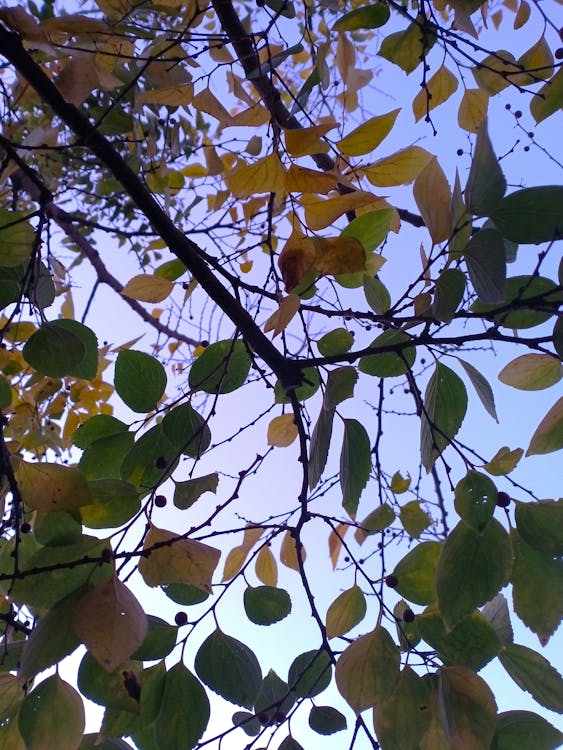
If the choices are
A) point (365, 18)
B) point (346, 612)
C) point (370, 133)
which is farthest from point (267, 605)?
point (365, 18)

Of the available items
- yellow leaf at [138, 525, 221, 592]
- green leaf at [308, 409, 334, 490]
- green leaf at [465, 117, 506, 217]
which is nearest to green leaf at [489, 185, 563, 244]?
green leaf at [465, 117, 506, 217]

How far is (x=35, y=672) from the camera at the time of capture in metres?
0.51

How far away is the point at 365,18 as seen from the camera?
77cm

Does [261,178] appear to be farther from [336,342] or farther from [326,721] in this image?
[326,721]

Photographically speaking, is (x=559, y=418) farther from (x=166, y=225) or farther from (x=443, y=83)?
(x=443, y=83)

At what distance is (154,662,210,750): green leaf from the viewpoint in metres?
0.59

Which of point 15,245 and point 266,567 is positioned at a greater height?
point 15,245

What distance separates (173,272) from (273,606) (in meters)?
0.46

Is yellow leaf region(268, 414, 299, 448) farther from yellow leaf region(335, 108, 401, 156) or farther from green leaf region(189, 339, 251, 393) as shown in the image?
yellow leaf region(335, 108, 401, 156)

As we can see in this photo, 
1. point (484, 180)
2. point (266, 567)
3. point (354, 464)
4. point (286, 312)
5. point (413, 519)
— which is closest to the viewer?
point (484, 180)

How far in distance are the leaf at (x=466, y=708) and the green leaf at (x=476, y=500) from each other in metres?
0.15

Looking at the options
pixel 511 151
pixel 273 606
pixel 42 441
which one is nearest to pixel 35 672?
pixel 273 606

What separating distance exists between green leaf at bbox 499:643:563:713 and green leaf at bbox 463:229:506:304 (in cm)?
35

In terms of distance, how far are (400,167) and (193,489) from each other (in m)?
0.41
